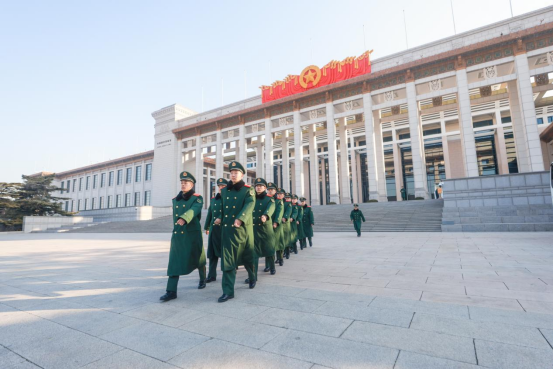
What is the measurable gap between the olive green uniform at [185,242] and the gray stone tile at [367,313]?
200 centimetres

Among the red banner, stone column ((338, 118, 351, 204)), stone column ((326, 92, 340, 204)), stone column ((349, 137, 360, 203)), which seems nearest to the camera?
the red banner

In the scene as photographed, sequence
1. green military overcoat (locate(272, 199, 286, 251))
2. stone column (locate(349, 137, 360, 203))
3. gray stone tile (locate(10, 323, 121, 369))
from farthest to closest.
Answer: stone column (locate(349, 137, 360, 203)) → green military overcoat (locate(272, 199, 286, 251)) → gray stone tile (locate(10, 323, 121, 369))

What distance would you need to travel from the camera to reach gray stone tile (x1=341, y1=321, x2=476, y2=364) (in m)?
2.21

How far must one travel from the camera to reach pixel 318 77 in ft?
91.1

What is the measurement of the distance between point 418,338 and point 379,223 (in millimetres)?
14447

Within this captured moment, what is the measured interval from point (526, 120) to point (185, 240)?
25.6m

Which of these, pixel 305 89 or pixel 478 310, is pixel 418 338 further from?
pixel 305 89

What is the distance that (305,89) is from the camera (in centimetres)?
2852

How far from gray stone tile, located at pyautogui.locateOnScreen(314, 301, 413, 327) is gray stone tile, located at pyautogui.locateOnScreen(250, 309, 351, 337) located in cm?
15

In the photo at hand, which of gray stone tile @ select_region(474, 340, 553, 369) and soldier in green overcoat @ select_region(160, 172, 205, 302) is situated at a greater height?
soldier in green overcoat @ select_region(160, 172, 205, 302)

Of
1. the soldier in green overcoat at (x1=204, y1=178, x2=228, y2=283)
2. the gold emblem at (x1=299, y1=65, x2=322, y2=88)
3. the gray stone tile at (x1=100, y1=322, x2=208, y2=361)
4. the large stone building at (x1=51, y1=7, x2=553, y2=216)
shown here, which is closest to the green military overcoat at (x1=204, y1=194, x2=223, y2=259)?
the soldier in green overcoat at (x1=204, y1=178, x2=228, y2=283)

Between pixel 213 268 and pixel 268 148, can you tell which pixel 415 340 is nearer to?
pixel 213 268

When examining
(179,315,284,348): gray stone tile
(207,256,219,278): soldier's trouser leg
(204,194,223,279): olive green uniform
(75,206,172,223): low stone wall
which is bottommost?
(179,315,284,348): gray stone tile

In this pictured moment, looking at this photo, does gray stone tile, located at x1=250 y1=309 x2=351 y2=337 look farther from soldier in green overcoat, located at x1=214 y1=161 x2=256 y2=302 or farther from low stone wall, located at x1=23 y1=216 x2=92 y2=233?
low stone wall, located at x1=23 y1=216 x2=92 y2=233
